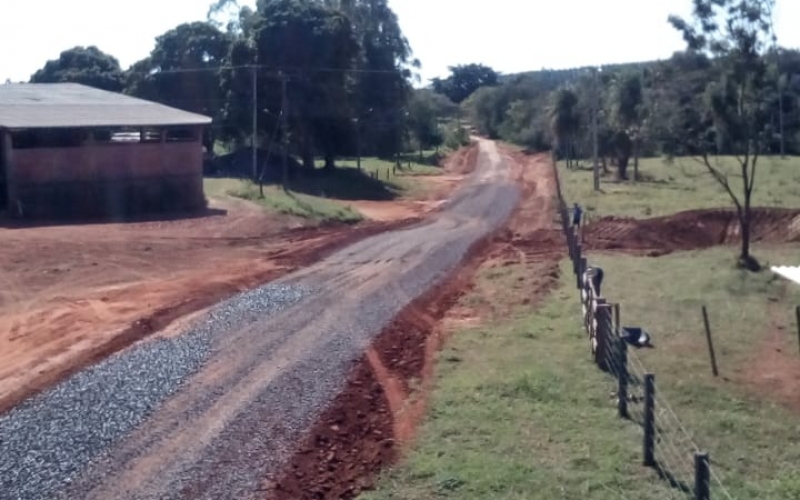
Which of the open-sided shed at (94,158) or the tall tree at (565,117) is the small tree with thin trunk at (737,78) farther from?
the tall tree at (565,117)

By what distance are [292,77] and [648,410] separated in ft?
154

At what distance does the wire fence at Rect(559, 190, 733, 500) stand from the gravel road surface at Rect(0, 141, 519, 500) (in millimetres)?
3778

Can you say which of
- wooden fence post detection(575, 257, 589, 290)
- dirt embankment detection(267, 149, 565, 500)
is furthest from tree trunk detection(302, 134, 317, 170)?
wooden fence post detection(575, 257, 589, 290)

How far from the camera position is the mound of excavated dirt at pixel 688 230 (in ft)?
122

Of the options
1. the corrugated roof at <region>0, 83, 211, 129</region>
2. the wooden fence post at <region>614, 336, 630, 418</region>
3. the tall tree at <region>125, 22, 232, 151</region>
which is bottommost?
the wooden fence post at <region>614, 336, 630, 418</region>

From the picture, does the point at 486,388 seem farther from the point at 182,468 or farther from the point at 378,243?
the point at 378,243

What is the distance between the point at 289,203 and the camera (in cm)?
4416

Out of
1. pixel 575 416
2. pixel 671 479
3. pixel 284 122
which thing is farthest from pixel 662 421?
pixel 284 122

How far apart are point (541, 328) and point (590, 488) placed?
9524 mm

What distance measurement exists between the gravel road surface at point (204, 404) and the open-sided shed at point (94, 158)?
15.5 metres

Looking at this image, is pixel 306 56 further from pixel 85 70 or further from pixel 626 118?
pixel 85 70

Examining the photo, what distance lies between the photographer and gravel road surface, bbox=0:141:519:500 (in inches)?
480

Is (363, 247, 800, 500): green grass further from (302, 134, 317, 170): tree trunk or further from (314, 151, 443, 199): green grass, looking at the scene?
(302, 134, 317, 170): tree trunk

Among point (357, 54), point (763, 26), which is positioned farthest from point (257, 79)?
point (763, 26)
